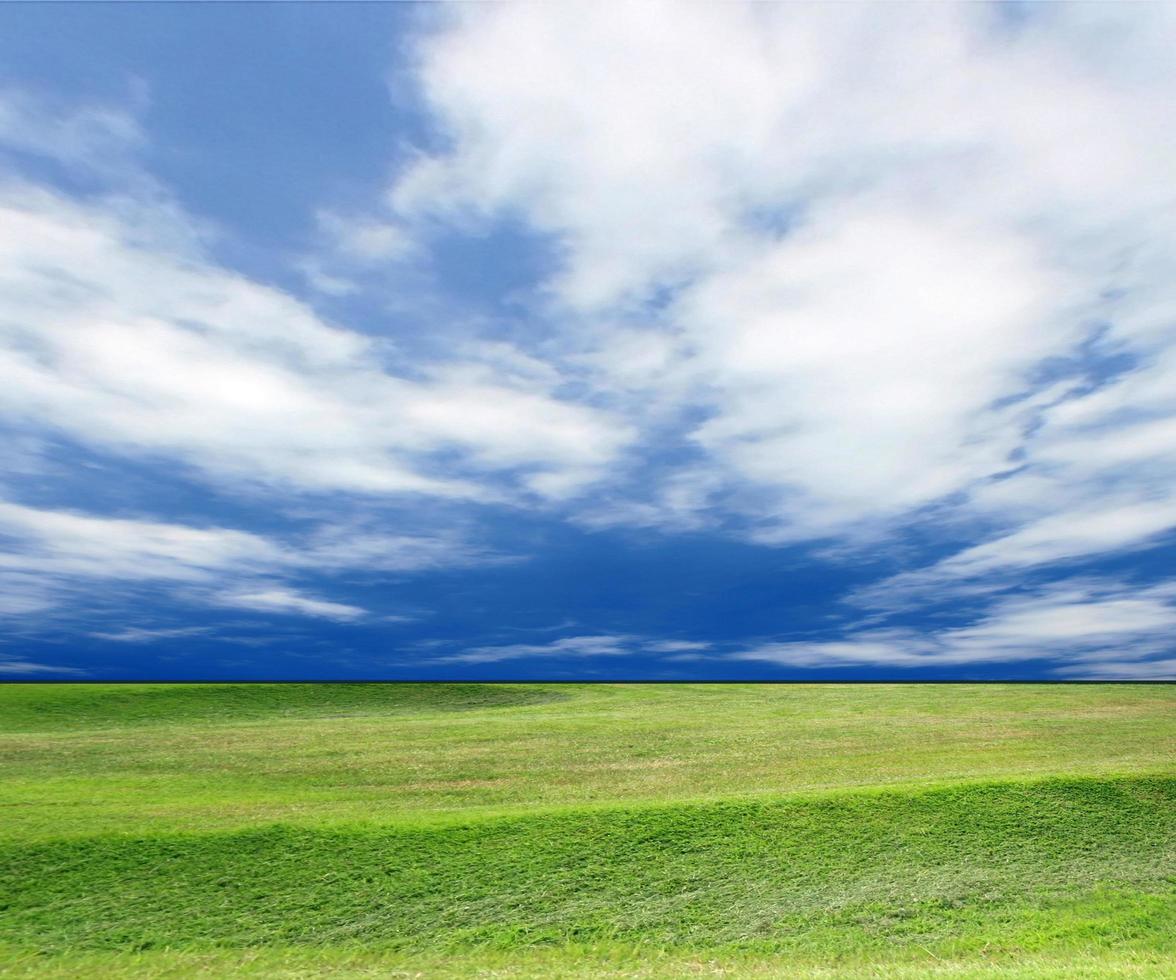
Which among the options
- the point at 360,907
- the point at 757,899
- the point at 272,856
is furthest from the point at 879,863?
the point at 272,856

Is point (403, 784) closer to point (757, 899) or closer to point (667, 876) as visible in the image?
point (667, 876)

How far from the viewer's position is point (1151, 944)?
1720 centimetres

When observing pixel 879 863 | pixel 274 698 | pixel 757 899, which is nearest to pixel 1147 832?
pixel 879 863

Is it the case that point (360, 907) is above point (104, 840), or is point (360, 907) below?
below

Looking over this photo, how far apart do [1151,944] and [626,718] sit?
32.3m

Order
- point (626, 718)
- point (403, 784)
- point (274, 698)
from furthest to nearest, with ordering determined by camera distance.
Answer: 1. point (274, 698)
2. point (626, 718)
3. point (403, 784)

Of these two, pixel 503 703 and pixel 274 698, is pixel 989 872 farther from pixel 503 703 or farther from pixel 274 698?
pixel 274 698

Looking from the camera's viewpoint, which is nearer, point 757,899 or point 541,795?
point 757,899

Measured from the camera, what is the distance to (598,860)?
2053 centimetres

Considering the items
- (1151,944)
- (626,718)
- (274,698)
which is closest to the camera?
(1151,944)

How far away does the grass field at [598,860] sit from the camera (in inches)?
656

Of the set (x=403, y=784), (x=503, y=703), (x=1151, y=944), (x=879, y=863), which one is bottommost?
(x=1151, y=944)

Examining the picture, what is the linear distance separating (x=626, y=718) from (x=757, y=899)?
95.7ft

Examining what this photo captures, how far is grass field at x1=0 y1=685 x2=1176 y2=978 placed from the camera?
54.7ft
